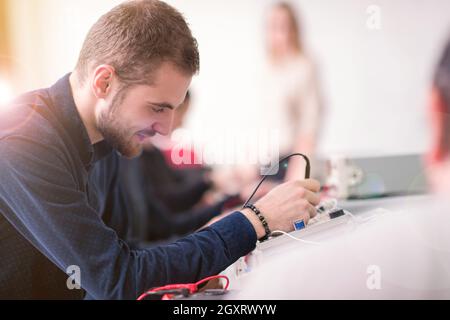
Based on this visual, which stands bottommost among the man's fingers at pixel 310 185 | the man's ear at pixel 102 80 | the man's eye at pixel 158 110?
the man's fingers at pixel 310 185

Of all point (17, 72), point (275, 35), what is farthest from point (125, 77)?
point (275, 35)

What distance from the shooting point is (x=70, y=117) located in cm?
107

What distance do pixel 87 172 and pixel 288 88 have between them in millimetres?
2175

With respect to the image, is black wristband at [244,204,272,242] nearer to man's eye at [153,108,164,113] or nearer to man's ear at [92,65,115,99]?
man's eye at [153,108,164,113]

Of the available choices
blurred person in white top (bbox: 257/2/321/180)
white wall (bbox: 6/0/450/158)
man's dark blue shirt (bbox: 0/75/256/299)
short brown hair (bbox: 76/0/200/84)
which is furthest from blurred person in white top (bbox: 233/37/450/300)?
blurred person in white top (bbox: 257/2/321/180)

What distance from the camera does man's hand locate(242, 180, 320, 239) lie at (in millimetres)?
1011

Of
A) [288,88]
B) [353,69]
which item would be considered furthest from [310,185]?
[353,69]

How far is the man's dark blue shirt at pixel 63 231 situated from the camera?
36.7 inches

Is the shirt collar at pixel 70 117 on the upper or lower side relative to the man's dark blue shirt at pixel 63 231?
upper

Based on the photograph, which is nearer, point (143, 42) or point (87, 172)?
point (143, 42)

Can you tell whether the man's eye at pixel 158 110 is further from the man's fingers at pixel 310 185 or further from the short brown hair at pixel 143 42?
the man's fingers at pixel 310 185

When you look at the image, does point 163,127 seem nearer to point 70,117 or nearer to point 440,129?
point 70,117

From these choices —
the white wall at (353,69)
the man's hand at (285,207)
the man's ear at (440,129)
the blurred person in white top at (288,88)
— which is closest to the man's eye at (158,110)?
the man's hand at (285,207)

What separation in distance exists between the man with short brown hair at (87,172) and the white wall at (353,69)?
158 centimetres
